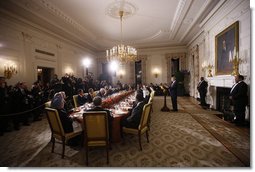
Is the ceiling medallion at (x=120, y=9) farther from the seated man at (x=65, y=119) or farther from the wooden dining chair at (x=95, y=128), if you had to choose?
the wooden dining chair at (x=95, y=128)

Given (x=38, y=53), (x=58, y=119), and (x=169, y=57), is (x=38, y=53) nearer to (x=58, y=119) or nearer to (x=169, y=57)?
(x=58, y=119)

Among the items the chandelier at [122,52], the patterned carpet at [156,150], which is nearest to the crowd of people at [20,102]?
the patterned carpet at [156,150]

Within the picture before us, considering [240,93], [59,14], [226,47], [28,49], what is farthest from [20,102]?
[226,47]

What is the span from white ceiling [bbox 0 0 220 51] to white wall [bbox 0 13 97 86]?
50 cm

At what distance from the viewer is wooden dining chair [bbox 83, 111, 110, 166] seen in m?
2.53

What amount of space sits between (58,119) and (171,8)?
6106 millimetres

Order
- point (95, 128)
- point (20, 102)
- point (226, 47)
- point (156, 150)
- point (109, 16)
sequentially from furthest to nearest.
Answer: point (109, 16), point (226, 47), point (20, 102), point (156, 150), point (95, 128)

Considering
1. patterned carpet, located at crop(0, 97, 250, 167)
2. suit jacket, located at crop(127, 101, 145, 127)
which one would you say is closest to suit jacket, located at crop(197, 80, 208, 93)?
patterned carpet, located at crop(0, 97, 250, 167)

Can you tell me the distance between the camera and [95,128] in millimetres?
2635

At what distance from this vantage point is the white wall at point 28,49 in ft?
18.4

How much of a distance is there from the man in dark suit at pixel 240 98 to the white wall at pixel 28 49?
27.7 feet

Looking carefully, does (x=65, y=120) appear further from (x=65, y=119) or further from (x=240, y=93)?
(x=240, y=93)

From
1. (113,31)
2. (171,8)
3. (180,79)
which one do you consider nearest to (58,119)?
(171,8)

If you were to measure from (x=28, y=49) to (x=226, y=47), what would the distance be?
8718 mm
